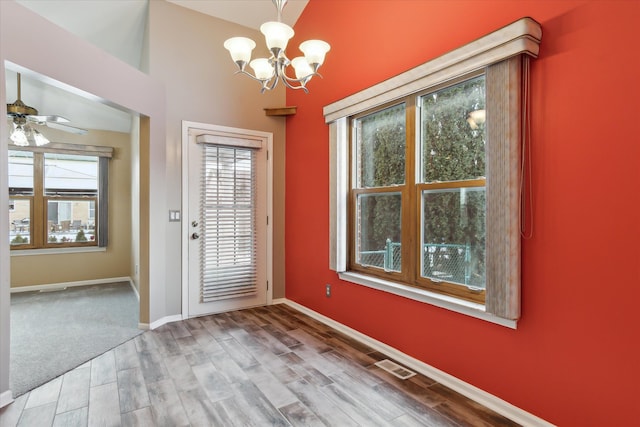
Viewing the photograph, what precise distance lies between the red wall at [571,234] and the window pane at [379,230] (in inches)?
23.3

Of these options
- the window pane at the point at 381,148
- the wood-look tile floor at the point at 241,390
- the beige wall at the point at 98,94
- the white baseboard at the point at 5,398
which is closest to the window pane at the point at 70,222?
the beige wall at the point at 98,94

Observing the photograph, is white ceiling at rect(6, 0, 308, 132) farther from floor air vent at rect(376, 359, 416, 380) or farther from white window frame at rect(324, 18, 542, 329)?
floor air vent at rect(376, 359, 416, 380)

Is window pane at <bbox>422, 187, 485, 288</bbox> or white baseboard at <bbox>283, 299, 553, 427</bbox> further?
window pane at <bbox>422, 187, 485, 288</bbox>

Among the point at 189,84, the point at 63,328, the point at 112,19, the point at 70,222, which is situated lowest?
the point at 63,328

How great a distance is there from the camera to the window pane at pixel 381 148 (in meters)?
2.90

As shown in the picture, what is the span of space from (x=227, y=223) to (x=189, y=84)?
164 cm

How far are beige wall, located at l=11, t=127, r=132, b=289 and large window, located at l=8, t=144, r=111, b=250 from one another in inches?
5.8

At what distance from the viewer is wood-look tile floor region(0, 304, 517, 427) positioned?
2006 mm

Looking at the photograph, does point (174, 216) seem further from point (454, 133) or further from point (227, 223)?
point (454, 133)

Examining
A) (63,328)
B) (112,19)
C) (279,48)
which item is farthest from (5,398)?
(112,19)

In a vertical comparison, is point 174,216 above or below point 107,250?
above

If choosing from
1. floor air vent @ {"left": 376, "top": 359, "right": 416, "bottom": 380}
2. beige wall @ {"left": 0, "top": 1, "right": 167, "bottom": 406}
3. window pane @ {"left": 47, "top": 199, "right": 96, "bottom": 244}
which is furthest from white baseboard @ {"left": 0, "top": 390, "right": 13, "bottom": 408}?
window pane @ {"left": 47, "top": 199, "right": 96, "bottom": 244}

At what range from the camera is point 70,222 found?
559 cm

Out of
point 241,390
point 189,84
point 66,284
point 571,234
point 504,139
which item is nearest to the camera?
point 571,234
